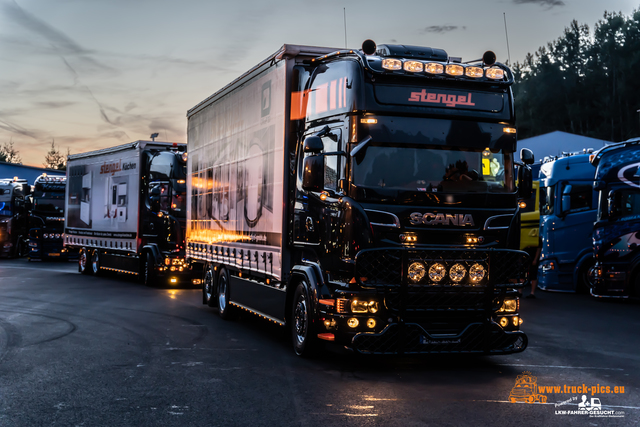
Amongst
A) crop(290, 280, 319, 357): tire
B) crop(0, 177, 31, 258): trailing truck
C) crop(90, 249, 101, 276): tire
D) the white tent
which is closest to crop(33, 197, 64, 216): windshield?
crop(0, 177, 31, 258): trailing truck

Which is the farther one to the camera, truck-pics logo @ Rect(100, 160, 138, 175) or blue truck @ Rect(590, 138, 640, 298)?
truck-pics logo @ Rect(100, 160, 138, 175)

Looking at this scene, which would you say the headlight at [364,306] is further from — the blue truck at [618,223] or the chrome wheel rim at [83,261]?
the chrome wheel rim at [83,261]

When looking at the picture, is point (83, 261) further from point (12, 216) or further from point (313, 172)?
point (313, 172)

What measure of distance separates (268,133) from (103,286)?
38.5ft

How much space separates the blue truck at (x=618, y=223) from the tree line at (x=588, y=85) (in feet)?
163

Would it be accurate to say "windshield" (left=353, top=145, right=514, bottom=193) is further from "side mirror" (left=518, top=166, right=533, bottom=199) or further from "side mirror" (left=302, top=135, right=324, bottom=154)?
"side mirror" (left=302, top=135, right=324, bottom=154)

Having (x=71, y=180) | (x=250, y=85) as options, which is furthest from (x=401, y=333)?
(x=71, y=180)

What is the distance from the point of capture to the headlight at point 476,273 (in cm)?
832

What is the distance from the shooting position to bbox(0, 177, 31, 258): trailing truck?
3731 cm

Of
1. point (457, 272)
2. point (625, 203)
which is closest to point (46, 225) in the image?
point (625, 203)

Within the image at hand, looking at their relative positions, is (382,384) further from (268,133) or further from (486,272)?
(268,133)

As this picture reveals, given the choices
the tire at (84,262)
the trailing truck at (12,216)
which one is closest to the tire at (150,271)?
the tire at (84,262)

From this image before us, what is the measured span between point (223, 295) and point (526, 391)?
7051 millimetres

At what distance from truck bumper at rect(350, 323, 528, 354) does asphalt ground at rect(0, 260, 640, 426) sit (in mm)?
306
